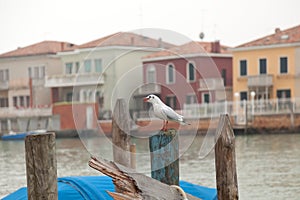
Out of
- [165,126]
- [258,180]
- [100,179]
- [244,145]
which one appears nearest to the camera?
[165,126]

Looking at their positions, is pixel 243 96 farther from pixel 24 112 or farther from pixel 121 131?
pixel 121 131

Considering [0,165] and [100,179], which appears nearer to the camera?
[100,179]

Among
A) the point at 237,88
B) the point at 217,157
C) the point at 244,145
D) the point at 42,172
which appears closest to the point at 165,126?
the point at 217,157

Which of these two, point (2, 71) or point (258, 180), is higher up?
point (2, 71)

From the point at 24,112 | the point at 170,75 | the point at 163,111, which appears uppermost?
the point at 170,75

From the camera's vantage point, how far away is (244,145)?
968 inches

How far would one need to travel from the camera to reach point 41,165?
4422 millimetres

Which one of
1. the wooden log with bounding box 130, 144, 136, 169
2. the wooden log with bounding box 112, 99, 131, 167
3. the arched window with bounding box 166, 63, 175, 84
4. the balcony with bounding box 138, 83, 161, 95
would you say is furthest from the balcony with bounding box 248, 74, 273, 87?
the wooden log with bounding box 112, 99, 131, 167

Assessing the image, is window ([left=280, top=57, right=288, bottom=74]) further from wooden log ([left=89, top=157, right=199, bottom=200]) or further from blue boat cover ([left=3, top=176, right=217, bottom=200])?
wooden log ([left=89, top=157, right=199, bottom=200])

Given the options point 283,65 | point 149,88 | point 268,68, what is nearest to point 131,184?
point 149,88

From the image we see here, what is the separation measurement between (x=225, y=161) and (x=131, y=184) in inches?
33.6

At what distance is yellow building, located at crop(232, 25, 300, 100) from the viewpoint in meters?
32.6

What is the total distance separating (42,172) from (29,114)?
32.7 metres

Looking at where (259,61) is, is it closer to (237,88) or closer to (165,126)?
(237,88)
